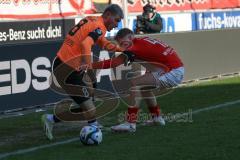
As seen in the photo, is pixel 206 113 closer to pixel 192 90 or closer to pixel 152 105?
pixel 152 105

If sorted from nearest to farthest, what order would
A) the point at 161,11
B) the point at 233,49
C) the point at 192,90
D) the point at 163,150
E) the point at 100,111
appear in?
the point at 163,150
the point at 100,111
the point at 192,90
the point at 233,49
the point at 161,11

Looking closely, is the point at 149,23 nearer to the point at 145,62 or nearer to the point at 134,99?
the point at 145,62

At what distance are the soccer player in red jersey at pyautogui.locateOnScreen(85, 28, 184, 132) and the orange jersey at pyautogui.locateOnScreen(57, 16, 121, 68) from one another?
501 mm

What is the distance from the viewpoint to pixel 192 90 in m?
15.0

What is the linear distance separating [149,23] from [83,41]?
28.6 feet

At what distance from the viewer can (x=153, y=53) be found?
973 cm

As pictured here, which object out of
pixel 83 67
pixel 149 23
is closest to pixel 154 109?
pixel 83 67

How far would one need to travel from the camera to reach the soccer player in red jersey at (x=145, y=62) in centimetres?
965

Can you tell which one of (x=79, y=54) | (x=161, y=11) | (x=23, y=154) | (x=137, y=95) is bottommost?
(x=23, y=154)

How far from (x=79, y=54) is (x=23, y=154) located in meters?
1.58

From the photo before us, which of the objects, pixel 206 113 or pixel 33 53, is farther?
pixel 33 53

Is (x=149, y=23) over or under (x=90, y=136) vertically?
over

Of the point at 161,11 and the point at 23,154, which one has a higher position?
the point at 161,11

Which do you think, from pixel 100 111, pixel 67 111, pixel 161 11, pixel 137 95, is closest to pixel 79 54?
pixel 137 95
